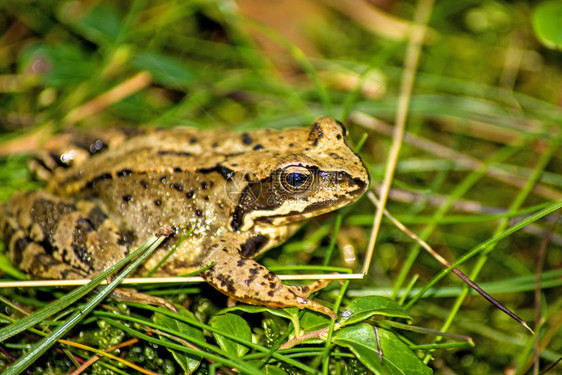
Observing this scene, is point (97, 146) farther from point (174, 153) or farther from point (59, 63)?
point (59, 63)

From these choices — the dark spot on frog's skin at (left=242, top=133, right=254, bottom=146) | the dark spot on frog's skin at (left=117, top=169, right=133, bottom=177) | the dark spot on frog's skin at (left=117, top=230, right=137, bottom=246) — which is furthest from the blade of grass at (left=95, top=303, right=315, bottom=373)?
the dark spot on frog's skin at (left=242, top=133, right=254, bottom=146)

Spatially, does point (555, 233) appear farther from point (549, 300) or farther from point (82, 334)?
point (82, 334)

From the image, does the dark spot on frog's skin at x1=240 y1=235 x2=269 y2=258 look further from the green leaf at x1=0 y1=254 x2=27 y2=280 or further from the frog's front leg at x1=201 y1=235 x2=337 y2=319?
the green leaf at x1=0 y1=254 x2=27 y2=280

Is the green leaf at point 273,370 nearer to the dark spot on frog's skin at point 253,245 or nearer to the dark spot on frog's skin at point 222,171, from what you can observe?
the dark spot on frog's skin at point 253,245

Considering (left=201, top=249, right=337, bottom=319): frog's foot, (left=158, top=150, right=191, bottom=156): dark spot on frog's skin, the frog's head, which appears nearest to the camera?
(left=201, top=249, right=337, bottom=319): frog's foot

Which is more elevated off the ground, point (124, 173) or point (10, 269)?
point (124, 173)

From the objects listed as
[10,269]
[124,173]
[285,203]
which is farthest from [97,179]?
[285,203]

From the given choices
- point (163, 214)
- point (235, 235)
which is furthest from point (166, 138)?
point (235, 235)
